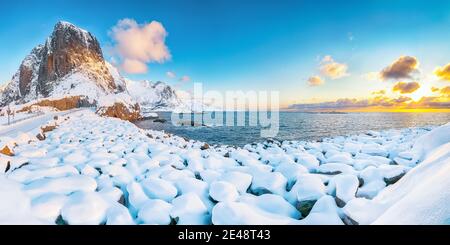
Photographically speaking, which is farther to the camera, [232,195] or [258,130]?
[258,130]

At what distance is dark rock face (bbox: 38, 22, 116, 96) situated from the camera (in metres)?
103

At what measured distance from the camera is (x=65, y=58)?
103562mm

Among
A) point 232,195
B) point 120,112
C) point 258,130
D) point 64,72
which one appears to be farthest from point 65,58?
point 232,195

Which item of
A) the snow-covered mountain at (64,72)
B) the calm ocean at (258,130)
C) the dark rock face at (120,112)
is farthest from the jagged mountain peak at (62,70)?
the calm ocean at (258,130)

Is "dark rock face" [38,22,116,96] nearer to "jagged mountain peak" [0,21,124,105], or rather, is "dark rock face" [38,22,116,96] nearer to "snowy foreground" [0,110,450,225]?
"jagged mountain peak" [0,21,124,105]

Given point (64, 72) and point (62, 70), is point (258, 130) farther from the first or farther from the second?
point (62, 70)

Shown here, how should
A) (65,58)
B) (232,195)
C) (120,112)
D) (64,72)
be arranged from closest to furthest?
(232,195), (120,112), (64,72), (65,58)

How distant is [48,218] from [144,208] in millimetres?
1110

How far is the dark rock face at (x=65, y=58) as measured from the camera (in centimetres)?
10275

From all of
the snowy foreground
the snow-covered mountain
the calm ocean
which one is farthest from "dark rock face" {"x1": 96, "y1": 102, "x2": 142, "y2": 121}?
the snow-covered mountain

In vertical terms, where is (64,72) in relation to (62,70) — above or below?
below
